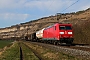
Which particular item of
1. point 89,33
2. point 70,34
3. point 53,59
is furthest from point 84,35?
point 53,59

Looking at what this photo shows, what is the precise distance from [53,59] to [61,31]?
17499 mm

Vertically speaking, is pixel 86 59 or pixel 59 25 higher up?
pixel 59 25

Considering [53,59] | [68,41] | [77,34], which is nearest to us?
[53,59]

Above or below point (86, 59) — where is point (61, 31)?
above

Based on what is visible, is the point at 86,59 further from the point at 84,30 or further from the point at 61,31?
the point at 84,30

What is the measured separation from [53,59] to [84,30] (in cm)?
4177

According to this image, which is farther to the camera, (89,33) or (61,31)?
(89,33)

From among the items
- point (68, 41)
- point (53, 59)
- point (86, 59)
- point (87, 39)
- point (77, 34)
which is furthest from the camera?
point (77, 34)

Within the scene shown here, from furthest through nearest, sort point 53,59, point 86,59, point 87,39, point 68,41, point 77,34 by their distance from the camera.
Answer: point 77,34, point 87,39, point 68,41, point 53,59, point 86,59

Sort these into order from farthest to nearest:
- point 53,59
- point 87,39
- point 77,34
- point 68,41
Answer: point 77,34 < point 87,39 < point 68,41 < point 53,59

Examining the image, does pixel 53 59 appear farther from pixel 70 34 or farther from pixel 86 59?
pixel 70 34

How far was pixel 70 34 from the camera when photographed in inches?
1462

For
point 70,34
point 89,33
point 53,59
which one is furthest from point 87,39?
point 53,59

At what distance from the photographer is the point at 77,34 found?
197 ft
